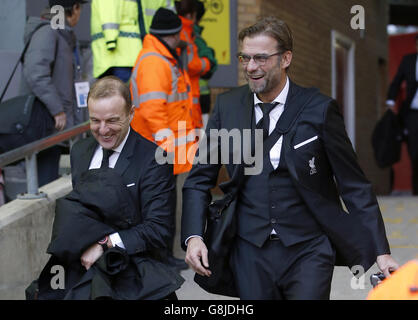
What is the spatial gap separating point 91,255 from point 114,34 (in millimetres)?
2912

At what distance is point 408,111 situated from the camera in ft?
31.6

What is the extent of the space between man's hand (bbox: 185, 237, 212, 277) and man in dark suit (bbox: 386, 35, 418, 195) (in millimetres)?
6906

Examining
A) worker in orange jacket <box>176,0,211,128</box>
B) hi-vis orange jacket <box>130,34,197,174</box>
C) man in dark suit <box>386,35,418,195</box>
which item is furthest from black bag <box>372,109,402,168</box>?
hi-vis orange jacket <box>130,34,197,174</box>

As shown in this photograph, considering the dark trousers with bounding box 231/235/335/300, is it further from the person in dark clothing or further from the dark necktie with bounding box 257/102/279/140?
the dark necktie with bounding box 257/102/279/140

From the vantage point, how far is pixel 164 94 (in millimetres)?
5262

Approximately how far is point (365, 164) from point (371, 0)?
353cm

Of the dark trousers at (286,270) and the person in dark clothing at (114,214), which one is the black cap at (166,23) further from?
the dark trousers at (286,270)

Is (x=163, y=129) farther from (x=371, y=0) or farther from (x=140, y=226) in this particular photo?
(x=371, y=0)

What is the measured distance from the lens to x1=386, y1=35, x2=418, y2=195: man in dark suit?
952 cm

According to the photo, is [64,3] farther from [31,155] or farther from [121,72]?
[31,155]

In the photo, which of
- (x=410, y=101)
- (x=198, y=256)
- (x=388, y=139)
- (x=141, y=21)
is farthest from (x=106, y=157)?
(x=388, y=139)

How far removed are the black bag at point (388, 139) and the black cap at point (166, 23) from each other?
534cm

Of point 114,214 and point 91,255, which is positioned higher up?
point 114,214

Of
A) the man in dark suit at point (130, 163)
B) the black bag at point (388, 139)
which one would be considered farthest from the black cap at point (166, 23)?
the black bag at point (388, 139)
